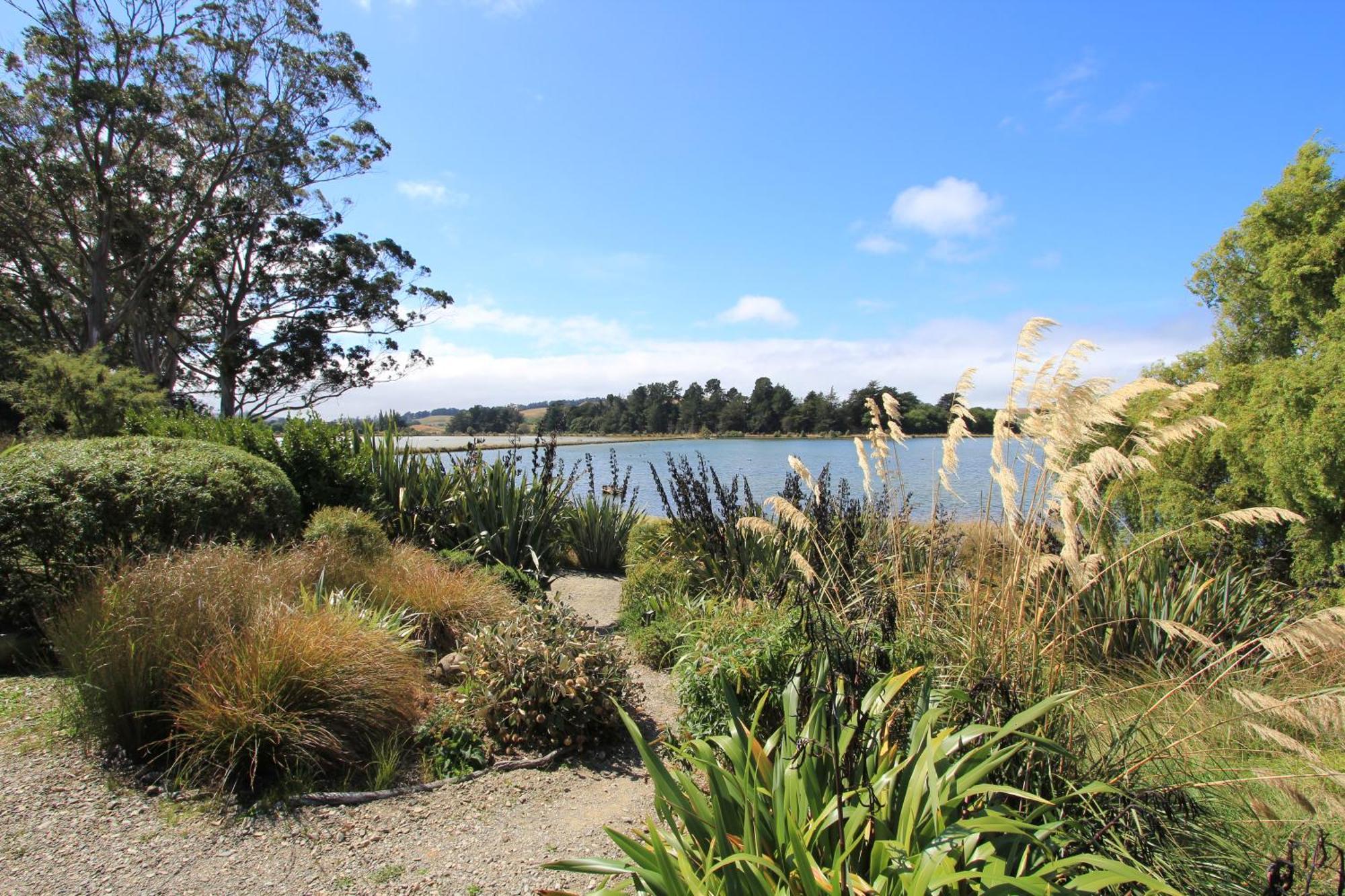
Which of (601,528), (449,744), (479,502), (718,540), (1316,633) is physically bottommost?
(449,744)

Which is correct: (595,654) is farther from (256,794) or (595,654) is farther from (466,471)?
(466,471)

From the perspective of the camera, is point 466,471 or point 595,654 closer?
point 595,654

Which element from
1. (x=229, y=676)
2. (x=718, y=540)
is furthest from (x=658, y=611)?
(x=229, y=676)

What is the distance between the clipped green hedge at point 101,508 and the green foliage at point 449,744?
97.2 inches

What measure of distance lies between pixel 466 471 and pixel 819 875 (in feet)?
22.9

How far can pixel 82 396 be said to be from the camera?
12.7m

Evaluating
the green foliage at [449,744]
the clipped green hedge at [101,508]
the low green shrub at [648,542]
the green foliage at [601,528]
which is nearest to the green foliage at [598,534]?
the green foliage at [601,528]

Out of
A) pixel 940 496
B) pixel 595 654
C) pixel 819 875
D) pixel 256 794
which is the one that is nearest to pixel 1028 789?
pixel 819 875

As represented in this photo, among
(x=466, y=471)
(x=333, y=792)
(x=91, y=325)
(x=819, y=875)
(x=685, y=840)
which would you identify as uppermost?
(x=91, y=325)

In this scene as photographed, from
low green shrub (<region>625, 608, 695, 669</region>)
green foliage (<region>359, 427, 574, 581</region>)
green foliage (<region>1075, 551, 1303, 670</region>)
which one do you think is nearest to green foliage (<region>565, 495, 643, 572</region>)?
green foliage (<region>359, 427, 574, 581</region>)

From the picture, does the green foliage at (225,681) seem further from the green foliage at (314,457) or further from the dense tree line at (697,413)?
the dense tree line at (697,413)

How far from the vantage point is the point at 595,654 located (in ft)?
12.8

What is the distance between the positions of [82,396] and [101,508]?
10.8m

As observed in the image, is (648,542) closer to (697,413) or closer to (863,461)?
(863,461)
